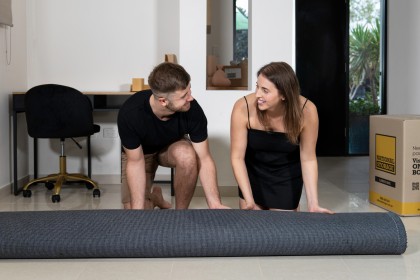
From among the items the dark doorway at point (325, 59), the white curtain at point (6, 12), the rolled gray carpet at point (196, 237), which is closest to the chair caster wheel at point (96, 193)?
the white curtain at point (6, 12)

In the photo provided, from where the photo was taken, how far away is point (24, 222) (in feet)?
7.61

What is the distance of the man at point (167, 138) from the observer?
260 cm

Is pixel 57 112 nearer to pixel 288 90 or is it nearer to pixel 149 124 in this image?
pixel 149 124

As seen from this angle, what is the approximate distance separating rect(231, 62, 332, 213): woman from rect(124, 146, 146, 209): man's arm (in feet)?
1.41

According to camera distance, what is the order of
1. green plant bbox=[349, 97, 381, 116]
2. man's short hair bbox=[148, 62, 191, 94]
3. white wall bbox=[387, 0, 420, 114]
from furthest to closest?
green plant bbox=[349, 97, 381, 116]
white wall bbox=[387, 0, 420, 114]
man's short hair bbox=[148, 62, 191, 94]

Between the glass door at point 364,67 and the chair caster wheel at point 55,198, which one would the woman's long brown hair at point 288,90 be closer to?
the chair caster wheel at point 55,198

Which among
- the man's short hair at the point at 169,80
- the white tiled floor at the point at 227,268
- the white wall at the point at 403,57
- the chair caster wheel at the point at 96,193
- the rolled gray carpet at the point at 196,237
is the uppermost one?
the white wall at the point at 403,57

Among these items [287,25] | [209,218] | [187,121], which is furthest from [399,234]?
[287,25]

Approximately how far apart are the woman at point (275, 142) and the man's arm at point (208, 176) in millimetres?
108

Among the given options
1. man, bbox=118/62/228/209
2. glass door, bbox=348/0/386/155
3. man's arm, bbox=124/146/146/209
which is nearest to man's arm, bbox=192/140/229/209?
man, bbox=118/62/228/209

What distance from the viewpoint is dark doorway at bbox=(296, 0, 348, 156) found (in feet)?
22.0

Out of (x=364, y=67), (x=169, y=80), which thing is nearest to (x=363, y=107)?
(x=364, y=67)

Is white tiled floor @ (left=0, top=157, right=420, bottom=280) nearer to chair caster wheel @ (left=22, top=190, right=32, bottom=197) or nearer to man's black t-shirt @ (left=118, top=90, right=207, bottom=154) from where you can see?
man's black t-shirt @ (left=118, top=90, right=207, bottom=154)

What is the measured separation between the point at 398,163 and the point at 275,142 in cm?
101
